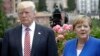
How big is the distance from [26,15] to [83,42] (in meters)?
0.68

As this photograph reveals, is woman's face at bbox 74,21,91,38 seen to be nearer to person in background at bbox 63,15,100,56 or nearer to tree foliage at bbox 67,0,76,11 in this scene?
person in background at bbox 63,15,100,56

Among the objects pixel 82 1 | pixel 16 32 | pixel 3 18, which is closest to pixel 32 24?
pixel 16 32

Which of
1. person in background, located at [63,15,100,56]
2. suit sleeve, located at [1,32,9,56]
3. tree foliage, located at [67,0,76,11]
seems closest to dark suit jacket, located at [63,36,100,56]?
person in background, located at [63,15,100,56]

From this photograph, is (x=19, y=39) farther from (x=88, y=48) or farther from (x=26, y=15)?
(x=88, y=48)

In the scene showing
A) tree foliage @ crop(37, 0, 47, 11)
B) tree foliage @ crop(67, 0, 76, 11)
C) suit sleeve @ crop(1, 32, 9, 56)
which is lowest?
tree foliage @ crop(67, 0, 76, 11)

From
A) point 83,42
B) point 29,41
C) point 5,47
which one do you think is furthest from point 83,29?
point 5,47

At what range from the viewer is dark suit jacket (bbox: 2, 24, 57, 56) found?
5707mm

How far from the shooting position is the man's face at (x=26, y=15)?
5551 millimetres

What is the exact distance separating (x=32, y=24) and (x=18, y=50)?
32 cm

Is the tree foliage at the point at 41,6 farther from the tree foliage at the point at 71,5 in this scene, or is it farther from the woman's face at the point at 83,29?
the woman's face at the point at 83,29

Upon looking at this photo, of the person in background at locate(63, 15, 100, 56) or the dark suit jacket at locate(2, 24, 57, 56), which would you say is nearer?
the person in background at locate(63, 15, 100, 56)

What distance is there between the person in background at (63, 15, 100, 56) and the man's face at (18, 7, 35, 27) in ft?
1.65

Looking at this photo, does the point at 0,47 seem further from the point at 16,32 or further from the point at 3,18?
the point at 3,18

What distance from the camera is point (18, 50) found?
569cm
